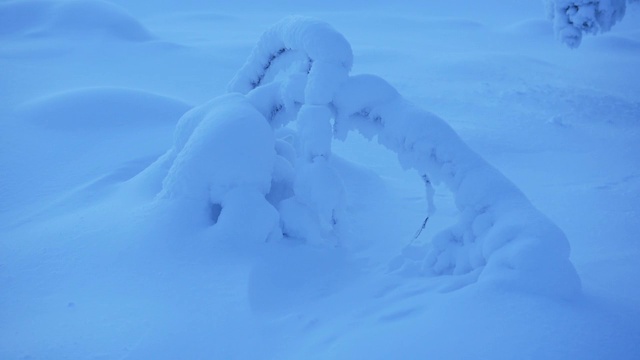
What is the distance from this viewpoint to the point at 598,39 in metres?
15.0

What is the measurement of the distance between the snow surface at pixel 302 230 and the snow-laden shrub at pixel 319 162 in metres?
0.02

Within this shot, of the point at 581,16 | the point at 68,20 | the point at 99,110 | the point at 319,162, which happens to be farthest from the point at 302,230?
the point at 68,20

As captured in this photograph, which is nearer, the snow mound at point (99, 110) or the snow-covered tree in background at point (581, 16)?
the snow-covered tree in background at point (581, 16)

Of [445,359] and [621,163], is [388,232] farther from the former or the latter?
[621,163]

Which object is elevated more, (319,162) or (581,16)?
(581,16)

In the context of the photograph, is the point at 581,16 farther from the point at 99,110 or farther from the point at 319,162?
the point at 99,110

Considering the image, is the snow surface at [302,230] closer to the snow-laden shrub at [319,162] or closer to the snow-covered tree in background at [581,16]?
the snow-laden shrub at [319,162]

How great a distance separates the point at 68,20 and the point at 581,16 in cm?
1218

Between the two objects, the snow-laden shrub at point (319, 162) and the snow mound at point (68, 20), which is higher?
the snow mound at point (68, 20)

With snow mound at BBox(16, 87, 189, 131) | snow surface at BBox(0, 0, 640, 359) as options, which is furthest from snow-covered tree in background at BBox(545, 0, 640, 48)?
snow mound at BBox(16, 87, 189, 131)

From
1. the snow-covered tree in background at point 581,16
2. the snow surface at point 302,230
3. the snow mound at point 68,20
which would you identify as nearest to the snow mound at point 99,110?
the snow surface at point 302,230

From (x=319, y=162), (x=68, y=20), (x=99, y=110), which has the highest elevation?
(x=68, y=20)

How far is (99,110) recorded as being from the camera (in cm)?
689

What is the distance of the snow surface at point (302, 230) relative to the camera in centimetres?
246
